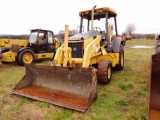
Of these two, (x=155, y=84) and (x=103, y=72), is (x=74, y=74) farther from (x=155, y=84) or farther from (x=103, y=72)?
(x=155, y=84)

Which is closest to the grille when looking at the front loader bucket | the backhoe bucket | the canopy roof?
the front loader bucket

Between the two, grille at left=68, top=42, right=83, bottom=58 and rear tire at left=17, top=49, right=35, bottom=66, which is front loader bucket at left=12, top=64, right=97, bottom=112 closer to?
grille at left=68, top=42, right=83, bottom=58

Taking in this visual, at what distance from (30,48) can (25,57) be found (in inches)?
25.7

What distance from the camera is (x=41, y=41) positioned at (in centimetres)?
996

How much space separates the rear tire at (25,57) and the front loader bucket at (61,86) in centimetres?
396

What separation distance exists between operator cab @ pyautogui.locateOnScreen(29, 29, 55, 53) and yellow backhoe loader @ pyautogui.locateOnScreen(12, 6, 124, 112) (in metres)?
4.45

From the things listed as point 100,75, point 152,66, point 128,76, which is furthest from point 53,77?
point 128,76

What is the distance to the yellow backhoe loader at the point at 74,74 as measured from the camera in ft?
13.0

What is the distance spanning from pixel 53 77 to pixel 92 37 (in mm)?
1770

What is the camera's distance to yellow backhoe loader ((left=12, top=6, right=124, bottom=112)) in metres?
3.96

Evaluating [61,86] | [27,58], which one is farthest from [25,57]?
[61,86]

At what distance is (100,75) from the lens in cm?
501

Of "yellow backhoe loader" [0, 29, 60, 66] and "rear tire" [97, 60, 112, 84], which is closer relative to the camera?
"rear tire" [97, 60, 112, 84]

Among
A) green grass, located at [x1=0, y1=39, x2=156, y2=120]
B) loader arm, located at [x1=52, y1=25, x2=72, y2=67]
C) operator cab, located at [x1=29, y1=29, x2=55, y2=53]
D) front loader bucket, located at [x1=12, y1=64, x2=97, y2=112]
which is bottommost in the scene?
green grass, located at [x1=0, y1=39, x2=156, y2=120]
